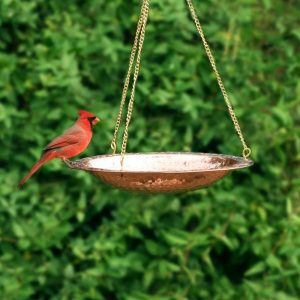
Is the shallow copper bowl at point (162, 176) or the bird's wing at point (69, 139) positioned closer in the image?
the shallow copper bowl at point (162, 176)

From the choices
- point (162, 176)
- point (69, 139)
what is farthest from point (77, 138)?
point (162, 176)

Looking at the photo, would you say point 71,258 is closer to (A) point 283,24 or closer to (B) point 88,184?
(B) point 88,184

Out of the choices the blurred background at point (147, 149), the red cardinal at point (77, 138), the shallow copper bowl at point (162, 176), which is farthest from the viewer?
the blurred background at point (147, 149)

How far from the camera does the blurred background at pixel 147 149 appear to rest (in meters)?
4.94

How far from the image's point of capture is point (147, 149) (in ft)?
16.5

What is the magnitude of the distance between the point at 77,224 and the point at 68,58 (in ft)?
3.42

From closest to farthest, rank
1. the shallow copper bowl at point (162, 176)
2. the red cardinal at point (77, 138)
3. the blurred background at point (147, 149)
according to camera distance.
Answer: the shallow copper bowl at point (162, 176), the red cardinal at point (77, 138), the blurred background at point (147, 149)

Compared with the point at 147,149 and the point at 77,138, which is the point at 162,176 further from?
the point at 147,149

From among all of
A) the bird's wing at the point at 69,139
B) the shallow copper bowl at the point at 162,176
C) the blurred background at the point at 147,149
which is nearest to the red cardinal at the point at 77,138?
the bird's wing at the point at 69,139

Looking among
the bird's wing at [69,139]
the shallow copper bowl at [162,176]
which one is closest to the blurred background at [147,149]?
the bird's wing at [69,139]

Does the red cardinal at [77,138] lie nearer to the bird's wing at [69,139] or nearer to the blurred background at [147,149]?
the bird's wing at [69,139]

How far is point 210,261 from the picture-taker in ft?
17.2

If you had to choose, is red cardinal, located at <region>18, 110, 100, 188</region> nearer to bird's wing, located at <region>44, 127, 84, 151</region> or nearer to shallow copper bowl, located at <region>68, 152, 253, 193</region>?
bird's wing, located at <region>44, 127, 84, 151</region>

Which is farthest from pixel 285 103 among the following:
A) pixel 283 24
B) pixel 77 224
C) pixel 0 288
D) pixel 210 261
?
pixel 0 288
